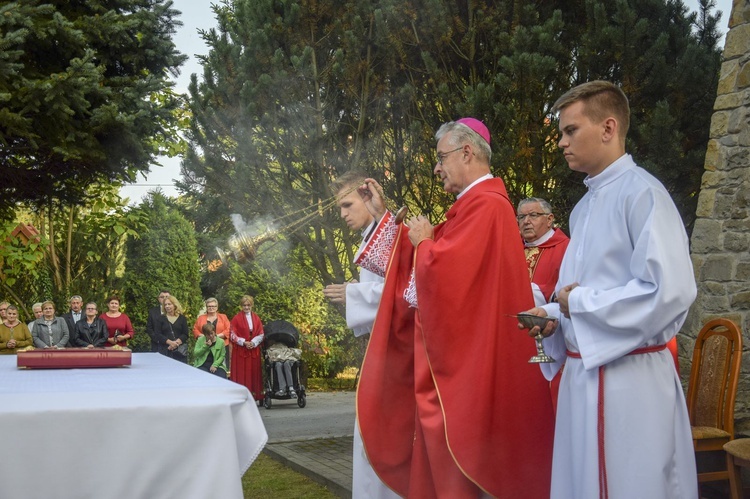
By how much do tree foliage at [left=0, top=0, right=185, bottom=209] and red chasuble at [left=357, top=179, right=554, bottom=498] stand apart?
4803 mm

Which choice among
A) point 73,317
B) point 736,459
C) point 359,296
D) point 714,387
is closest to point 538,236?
point 714,387

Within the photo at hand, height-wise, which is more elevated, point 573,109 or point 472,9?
point 472,9

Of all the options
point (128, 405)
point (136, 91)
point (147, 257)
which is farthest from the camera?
point (147, 257)

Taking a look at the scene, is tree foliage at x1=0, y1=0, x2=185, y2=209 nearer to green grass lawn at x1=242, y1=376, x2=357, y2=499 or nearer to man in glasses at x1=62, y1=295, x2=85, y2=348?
man in glasses at x1=62, y1=295, x2=85, y2=348

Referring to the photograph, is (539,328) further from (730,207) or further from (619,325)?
(730,207)

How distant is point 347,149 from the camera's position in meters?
10.2

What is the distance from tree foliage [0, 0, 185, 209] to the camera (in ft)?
24.2

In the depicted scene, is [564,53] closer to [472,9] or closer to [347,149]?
[472,9]

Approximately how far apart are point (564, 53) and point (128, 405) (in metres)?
6.26

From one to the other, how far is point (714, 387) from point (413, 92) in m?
4.99

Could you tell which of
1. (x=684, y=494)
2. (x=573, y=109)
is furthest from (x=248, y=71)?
(x=684, y=494)

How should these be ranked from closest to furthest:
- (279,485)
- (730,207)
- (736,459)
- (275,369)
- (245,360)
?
(736,459), (730,207), (279,485), (275,369), (245,360)

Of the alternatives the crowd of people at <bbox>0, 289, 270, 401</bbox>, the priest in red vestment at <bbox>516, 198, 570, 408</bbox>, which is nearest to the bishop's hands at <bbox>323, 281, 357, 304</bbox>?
the priest in red vestment at <bbox>516, 198, 570, 408</bbox>

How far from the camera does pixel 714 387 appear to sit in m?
4.91
